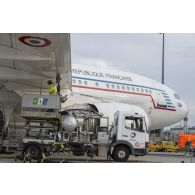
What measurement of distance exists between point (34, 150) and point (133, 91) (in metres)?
8.34

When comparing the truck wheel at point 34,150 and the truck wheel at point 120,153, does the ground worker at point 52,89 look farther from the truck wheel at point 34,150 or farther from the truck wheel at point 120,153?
the truck wheel at point 120,153

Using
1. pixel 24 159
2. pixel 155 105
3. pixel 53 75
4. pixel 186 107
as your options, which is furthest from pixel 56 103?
pixel 186 107

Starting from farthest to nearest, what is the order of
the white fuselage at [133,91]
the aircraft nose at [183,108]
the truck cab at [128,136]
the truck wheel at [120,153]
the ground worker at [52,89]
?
1. the aircraft nose at [183,108]
2. the white fuselage at [133,91]
3. the truck cab at [128,136]
4. the truck wheel at [120,153]
5. the ground worker at [52,89]

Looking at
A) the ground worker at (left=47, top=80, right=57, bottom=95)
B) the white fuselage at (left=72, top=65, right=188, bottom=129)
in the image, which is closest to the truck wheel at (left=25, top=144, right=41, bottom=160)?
the ground worker at (left=47, top=80, right=57, bottom=95)

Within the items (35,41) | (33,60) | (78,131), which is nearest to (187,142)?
(78,131)

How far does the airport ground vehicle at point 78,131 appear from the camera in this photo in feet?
48.6

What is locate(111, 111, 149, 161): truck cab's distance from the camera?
15.4 m

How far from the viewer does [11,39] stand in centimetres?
1234

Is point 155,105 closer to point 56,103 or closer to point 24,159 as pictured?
point 56,103

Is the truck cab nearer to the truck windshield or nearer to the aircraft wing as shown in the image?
the truck windshield

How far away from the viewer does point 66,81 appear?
A: 55.1 ft

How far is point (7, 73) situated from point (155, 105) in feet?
32.3

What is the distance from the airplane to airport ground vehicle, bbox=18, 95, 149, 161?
1.10 metres

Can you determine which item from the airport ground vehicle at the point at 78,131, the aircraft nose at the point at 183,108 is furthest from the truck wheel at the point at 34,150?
the aircraft nose at the point at 183,108
